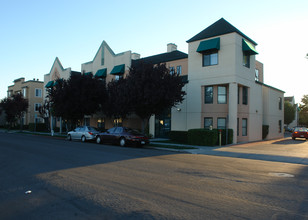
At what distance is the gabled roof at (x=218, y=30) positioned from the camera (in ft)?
72.3

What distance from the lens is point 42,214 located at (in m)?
4.74

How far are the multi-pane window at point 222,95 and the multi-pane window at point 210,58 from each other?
93.4 inches

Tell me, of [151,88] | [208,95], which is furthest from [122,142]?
[208,95]

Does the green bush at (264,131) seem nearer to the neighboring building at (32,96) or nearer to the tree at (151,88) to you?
the tree at (151,88)

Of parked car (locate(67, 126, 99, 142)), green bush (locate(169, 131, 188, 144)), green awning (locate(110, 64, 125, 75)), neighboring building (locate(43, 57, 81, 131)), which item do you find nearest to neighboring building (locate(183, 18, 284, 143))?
green bush (locate(169, 131, 188, 144))

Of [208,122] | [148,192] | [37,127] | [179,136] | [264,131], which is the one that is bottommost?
[148,192]

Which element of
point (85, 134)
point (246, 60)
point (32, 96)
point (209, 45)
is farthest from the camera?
point (32, 96)

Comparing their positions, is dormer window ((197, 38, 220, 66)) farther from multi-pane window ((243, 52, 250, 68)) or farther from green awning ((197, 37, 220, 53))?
multi-pane window ((243, 52, 250, 68))

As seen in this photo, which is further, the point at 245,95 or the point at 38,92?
the point at 38,92

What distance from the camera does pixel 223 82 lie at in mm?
21906

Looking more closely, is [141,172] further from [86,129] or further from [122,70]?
[122,70]

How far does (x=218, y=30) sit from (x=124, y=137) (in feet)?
43.1

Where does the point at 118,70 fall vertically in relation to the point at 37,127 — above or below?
above

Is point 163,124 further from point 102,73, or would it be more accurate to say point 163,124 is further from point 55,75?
point 55,75
